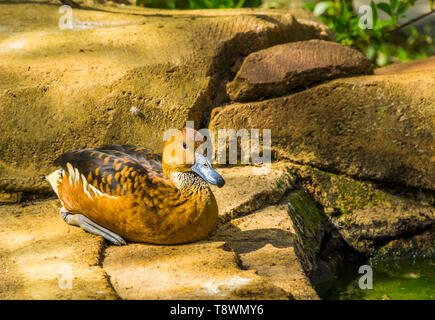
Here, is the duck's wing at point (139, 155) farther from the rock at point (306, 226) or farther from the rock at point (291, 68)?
the rock at point (291, 68)

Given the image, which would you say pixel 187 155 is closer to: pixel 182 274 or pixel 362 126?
pixel 182 274

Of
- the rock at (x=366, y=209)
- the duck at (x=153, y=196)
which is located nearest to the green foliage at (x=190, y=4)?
the rock at (x=366, y=209)

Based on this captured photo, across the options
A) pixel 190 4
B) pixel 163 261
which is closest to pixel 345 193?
pixel 163 261

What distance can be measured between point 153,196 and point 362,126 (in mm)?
2057

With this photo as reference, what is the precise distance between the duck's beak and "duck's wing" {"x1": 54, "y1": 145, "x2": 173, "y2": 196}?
21 centimetres

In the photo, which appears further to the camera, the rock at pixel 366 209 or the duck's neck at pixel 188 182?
the rock at pixel 366 209

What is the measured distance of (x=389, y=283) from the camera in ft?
12.3

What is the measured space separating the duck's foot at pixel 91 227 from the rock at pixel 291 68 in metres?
1.83

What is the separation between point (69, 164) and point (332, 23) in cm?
462

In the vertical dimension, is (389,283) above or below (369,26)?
below

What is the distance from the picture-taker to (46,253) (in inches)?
125

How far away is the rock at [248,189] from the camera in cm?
387

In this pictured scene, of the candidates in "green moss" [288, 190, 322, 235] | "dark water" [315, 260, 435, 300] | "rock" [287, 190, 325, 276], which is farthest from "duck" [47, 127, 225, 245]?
"dark water" [315, 260, 435, 300]

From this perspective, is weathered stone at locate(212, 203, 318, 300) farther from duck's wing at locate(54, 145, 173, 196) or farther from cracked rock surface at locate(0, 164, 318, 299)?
duck's wing at locate(54, 145, 173, 196)
